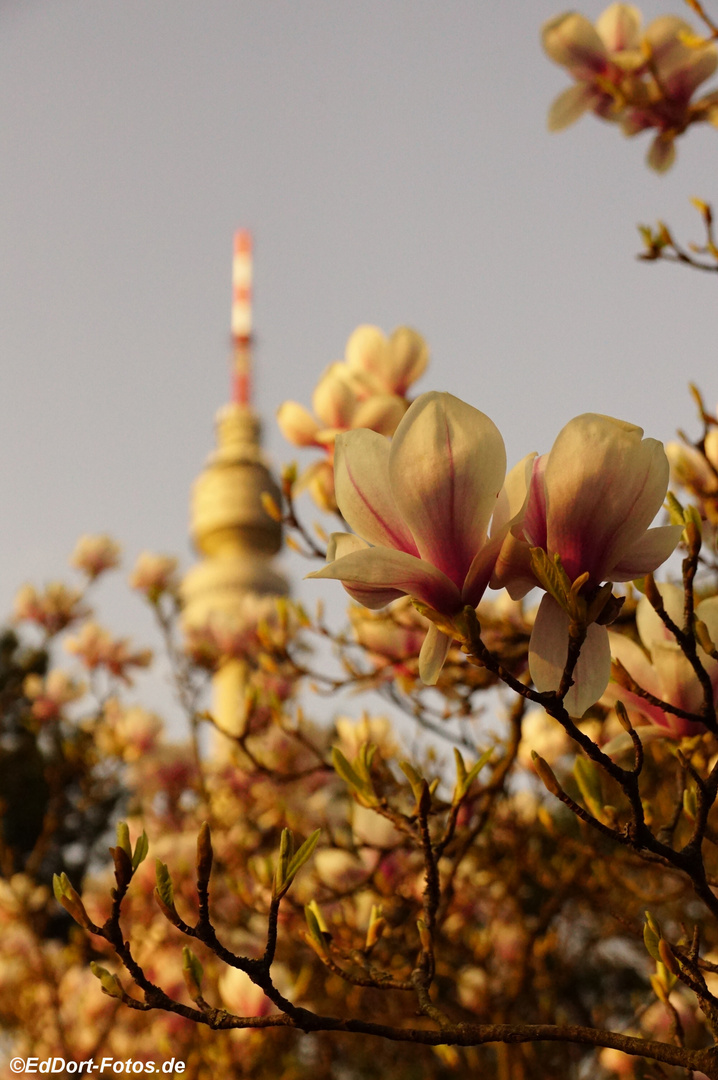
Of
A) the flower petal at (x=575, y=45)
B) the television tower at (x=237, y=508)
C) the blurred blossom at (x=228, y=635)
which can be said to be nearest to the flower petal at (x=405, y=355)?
the flower petal at (x=575, y=45)

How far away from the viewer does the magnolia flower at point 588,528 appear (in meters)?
0.72

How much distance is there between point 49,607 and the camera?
191 inches

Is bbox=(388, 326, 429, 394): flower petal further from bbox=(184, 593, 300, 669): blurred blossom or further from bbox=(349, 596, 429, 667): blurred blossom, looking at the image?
bbox=(184, 593, 300, 669): blurred blossom

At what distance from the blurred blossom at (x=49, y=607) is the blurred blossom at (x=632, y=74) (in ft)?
12.1

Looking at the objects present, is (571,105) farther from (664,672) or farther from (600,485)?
(600,485)

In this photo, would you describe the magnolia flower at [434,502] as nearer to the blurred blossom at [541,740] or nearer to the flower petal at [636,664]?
the flower petal at [636,664]

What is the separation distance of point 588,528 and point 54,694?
4615mm

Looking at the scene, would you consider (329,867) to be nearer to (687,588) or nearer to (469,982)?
(469,982)

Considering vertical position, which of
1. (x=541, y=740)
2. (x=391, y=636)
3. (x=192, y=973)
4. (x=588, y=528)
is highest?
(x=588, y=528)

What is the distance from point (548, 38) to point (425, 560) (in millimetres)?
1732

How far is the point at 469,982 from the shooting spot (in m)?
3.24

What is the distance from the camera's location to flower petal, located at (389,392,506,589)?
739 millimetres

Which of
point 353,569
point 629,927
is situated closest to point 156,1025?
point 629,927

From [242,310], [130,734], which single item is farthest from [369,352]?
[242,310]
